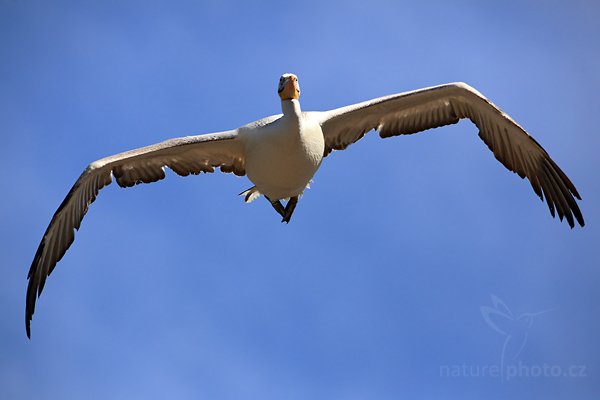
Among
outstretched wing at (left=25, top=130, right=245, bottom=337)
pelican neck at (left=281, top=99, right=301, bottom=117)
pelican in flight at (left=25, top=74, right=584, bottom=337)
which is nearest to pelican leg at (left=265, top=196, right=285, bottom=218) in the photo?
pelican in flight at (left=25, top=74, right=584, bottom=337)

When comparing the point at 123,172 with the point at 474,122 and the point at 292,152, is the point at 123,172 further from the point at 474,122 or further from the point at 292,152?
the point at 474,122

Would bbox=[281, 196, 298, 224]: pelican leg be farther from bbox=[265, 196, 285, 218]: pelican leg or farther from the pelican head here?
the pelican head

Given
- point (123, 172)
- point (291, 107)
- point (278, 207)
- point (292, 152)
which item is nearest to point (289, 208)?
point (278, 207)

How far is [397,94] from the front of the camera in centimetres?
1489

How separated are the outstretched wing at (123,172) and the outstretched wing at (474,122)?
4.93 ft

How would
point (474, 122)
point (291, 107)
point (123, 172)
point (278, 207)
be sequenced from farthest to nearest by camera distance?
point (278, 207) → point (474, 122) → point (123, 172) → point (291, 107)

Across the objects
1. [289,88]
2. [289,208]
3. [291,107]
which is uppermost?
[289,88]

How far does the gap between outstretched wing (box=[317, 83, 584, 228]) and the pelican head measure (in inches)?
38.6

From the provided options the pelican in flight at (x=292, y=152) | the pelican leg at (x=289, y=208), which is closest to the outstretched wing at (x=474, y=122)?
the pelican in flight at (x=292, y=152)

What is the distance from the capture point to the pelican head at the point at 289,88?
14.1m

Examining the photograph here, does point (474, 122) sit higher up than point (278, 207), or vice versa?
point (474, 122)

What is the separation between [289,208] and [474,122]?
117 inches

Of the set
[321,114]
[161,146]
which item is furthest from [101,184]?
[321,114]

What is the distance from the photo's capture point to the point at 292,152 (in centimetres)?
1402
